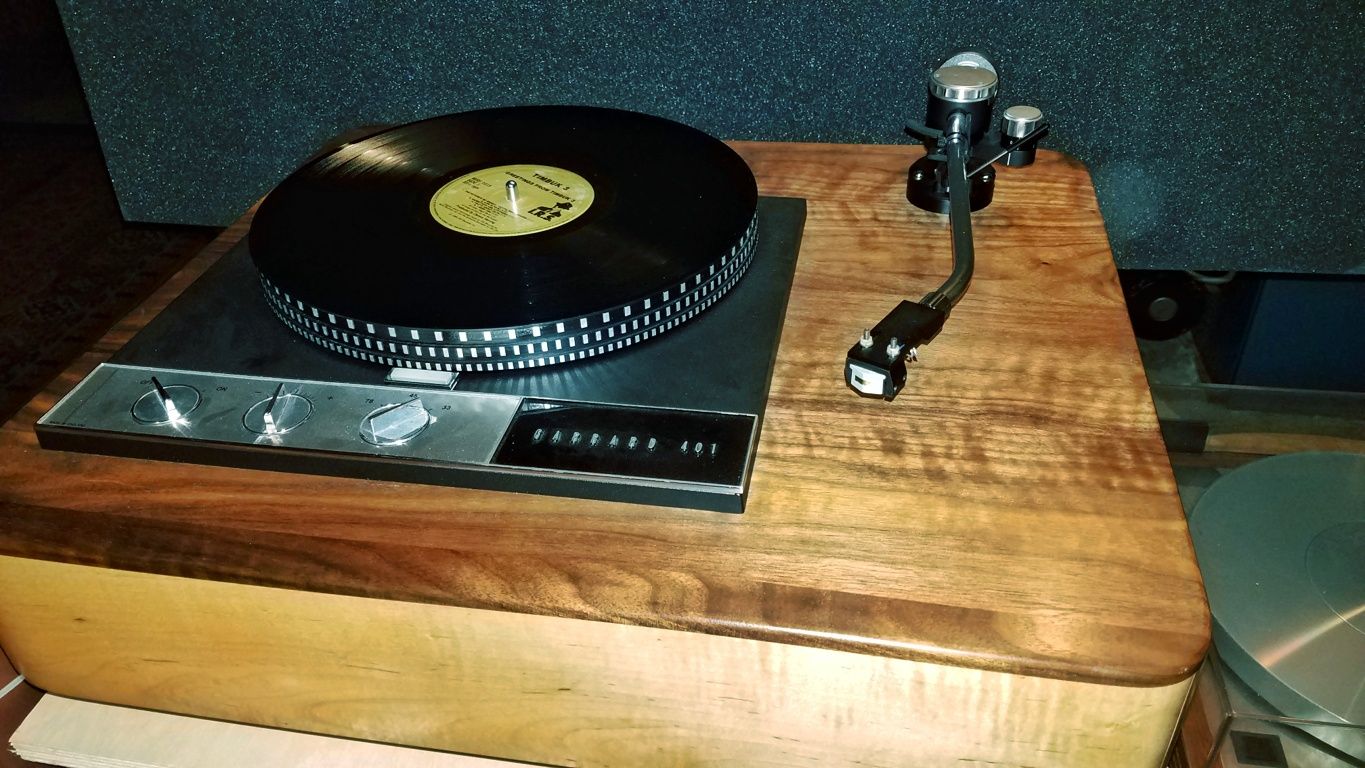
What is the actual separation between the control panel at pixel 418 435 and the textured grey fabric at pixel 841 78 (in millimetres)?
450

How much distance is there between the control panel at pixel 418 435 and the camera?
0.50 metres

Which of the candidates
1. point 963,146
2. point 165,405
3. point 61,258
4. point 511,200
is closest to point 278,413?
point 165,405

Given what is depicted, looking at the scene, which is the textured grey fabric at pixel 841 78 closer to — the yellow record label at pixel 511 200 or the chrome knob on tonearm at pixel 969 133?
the chrome knob on tonearm at pixel 969 133

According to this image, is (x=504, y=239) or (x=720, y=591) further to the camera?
(x=504, y=239)

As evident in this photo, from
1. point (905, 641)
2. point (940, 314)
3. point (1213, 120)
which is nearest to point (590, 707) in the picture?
point (905, 641)

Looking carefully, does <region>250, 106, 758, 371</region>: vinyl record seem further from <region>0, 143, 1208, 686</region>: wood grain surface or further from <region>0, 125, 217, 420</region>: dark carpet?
<region>0, 125, 217, 420</region>: dark carpet

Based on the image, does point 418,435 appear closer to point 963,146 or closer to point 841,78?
point 963,146

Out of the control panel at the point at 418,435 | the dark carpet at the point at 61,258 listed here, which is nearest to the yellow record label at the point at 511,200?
the control panel at the point at 418,435

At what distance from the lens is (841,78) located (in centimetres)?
87

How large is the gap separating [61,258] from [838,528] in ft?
3.69

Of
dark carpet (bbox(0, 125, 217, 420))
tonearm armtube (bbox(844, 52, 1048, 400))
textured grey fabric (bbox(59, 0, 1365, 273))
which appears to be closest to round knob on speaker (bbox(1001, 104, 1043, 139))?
tonearm armtube (bbox(844, 52, 1048, 400))

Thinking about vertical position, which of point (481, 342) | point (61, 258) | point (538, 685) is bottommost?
point (61, 258)

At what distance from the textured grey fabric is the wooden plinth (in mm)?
334

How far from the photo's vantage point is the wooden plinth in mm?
446
